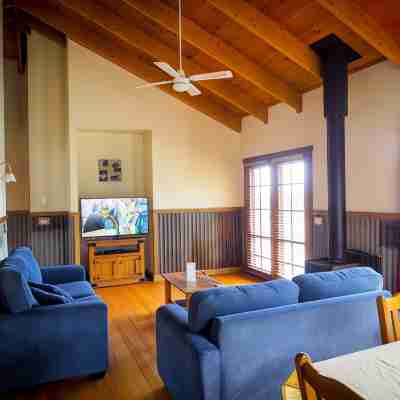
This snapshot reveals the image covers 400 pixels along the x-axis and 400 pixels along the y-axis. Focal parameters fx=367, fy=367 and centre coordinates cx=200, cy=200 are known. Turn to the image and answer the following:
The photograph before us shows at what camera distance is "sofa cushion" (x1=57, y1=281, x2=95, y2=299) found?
12.9 feet

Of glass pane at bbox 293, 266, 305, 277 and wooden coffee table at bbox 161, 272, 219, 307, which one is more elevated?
wooden coffee table at bbox 161, 272, 219, 307

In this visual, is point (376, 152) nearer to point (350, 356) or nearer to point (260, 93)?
point (260, 93)

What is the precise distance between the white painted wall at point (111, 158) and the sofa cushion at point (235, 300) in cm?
501

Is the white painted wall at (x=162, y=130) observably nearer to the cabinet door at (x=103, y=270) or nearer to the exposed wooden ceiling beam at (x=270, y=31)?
the cabinet door at (x=103, y=270)

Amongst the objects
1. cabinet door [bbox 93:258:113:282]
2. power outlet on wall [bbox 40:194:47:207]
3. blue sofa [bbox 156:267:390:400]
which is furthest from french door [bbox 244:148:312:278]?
power outlet on wall [bbox 40:194:47:207]

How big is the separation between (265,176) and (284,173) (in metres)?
0.54

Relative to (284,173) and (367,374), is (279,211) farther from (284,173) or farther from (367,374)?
(367,374)

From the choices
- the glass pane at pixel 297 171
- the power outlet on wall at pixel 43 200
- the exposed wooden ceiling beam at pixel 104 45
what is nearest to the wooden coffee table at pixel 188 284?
the glass pane at pixel 297 171

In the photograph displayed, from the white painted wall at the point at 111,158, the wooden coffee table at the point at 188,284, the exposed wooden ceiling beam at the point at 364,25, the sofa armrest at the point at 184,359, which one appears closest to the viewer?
the sofa armrest at the point at 184,359

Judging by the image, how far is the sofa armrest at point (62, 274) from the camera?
175 inches

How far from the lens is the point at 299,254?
5.79 metres

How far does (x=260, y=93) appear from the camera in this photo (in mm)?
6023

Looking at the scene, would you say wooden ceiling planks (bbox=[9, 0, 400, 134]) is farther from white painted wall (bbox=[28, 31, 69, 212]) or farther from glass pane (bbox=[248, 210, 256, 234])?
glass pane (bbox=[248, 210, 256, 234])

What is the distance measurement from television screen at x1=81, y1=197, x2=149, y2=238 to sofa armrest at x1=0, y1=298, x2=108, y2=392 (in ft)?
11.4
